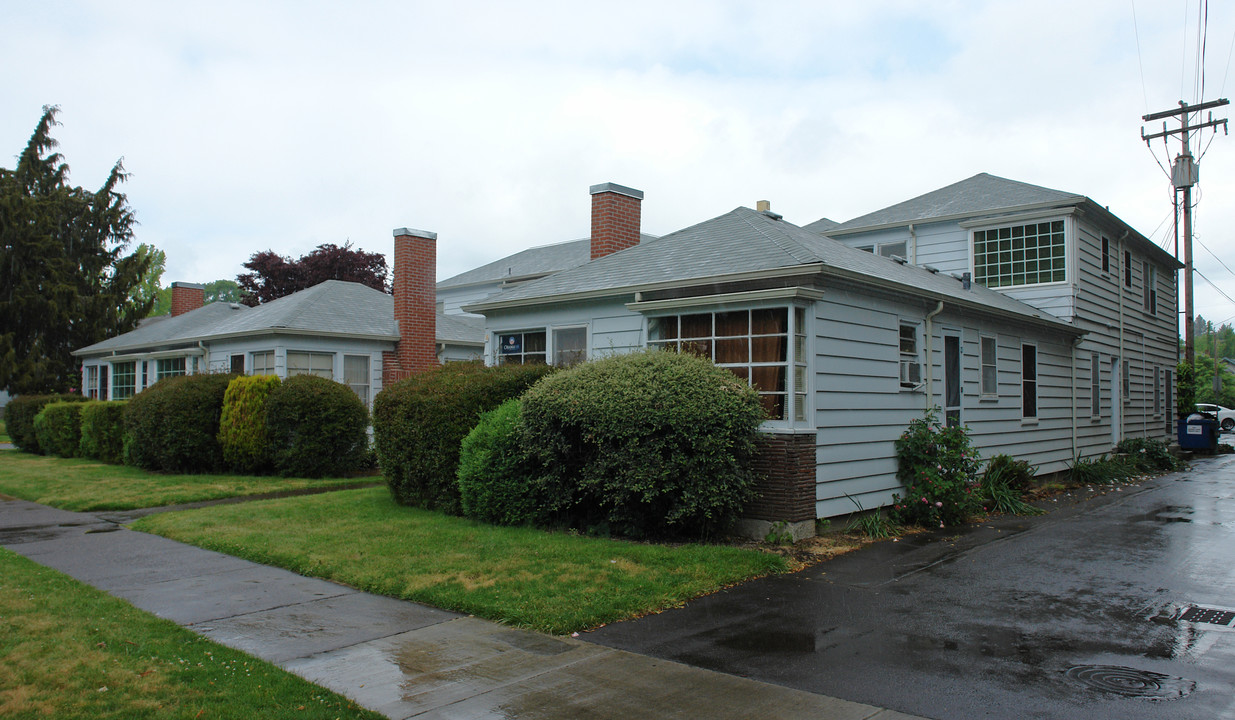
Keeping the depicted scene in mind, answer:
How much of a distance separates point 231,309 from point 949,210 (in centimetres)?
2294

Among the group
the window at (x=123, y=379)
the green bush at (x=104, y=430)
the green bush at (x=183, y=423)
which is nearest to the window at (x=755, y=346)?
the green bush at (x=183, y=423)

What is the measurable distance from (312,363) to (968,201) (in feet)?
52.9

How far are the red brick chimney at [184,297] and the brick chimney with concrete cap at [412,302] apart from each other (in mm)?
14827

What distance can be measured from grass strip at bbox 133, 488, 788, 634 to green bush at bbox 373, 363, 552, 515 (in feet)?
1.90

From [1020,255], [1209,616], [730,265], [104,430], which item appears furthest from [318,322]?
[1209,616]

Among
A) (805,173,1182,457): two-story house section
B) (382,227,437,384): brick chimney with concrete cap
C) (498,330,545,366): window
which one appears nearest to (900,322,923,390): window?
(805,173,1182,457): two-story house section

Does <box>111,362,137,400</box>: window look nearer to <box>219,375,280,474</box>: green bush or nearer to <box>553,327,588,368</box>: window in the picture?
<box>219,375,280,474</box>: green bush

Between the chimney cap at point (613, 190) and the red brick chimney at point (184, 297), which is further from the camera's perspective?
the red brick chimney at point (184, 297)

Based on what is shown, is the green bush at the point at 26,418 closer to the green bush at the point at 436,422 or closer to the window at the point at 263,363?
the window at the point at 263,363

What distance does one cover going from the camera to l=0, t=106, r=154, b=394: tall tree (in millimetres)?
32469

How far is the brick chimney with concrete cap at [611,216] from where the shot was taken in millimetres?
16125

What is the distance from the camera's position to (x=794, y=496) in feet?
31.4

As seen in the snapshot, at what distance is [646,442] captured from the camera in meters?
9.24

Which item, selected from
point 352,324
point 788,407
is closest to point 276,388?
point 352,324
